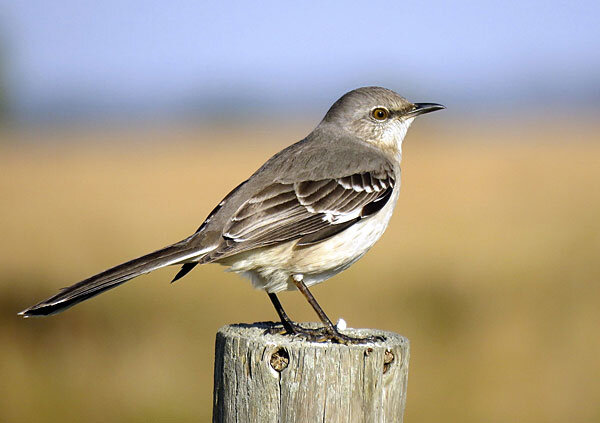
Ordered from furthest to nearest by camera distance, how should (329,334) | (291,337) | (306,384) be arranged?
(329,334)
(291,337)
(306,384)

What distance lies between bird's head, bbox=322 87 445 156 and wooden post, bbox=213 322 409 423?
2937 millimetres

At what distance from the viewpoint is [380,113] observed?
636 centimetres

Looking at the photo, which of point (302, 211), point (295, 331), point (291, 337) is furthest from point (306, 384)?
point (302, 211)

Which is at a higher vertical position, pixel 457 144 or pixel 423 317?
pixel 457 144

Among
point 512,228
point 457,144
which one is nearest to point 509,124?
point 457,144

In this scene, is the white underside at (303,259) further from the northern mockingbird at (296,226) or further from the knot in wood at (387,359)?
the knot in wood at (387,359)

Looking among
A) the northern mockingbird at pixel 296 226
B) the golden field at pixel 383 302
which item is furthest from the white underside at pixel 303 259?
the golden field at pixel 383 302

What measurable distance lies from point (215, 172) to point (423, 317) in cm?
1623

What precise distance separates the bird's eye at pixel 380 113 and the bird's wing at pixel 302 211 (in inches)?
35.3

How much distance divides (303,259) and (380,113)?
75.1 inches

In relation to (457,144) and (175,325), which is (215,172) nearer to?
(457,144)

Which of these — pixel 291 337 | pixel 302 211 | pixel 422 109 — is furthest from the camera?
pixel 422 109

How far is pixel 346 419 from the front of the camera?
11.5 feet

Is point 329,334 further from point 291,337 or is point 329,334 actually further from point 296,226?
point 296,226
